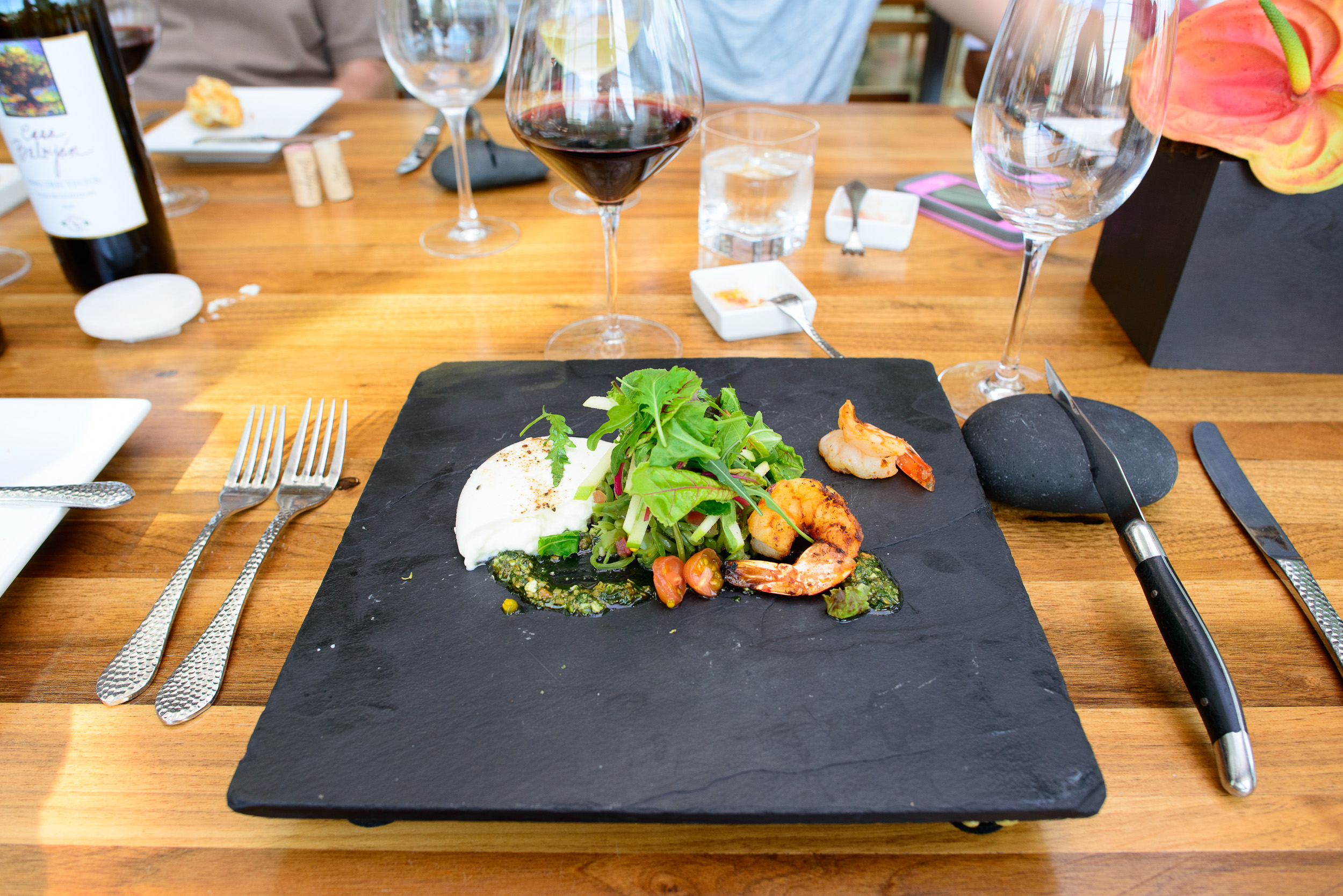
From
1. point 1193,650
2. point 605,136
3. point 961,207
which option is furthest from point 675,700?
point 961,207

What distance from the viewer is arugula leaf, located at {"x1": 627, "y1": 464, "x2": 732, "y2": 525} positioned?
2.59 feet

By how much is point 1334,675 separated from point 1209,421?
469 mm

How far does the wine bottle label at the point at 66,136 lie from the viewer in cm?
117

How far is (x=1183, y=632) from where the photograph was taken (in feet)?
2.49

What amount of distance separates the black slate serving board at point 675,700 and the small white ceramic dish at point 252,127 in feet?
4.91

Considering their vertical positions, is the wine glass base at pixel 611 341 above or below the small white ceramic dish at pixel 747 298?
below

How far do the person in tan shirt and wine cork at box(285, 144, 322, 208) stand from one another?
4.18 feet

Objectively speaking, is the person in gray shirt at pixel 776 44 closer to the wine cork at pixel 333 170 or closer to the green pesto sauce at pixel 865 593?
the wine cork at pixel 333 170

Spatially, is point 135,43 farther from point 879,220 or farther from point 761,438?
point 761,438

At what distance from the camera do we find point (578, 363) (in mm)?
1173

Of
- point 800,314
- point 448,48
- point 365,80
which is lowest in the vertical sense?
point 365,80

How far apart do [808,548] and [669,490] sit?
16 cm

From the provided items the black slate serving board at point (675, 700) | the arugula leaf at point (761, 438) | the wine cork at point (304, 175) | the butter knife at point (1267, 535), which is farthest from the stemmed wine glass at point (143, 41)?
the butter knife at point (1267, 535)

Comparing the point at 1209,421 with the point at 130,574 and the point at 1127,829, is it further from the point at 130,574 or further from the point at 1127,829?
the point at 130,574
